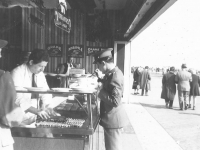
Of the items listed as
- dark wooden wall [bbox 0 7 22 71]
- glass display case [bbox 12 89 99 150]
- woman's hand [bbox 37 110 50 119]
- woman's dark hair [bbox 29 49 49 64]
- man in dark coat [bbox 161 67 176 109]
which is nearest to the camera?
glass display case [bbox 12 89 99 150]

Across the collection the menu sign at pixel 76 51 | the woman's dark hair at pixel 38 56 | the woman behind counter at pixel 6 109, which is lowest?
the woman behind counter at pixel 6 109

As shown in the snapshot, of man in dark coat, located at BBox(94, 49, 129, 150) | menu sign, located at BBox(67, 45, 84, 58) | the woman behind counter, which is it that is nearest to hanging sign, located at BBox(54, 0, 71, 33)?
man in dark coat, located at BBox(94, 49, 129, 150)

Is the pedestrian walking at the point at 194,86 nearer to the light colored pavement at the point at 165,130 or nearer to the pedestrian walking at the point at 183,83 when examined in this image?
the pedestrian walking at the point at 183,83

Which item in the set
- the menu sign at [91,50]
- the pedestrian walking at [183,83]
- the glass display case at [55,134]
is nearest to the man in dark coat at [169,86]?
the pedestrian walking at [183,83]

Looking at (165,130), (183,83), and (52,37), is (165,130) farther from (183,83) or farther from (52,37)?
(52,37)

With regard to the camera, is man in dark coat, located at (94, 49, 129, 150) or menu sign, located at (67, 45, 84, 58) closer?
man in dark coat, located at (94, 49, 129, 150)

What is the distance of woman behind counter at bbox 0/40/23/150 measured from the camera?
179 cm

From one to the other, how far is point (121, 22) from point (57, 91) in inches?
298

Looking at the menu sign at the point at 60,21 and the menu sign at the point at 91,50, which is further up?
the menu sign at the point at 60,21

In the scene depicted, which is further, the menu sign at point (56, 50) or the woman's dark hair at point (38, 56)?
the menu sign at point (56, 50)

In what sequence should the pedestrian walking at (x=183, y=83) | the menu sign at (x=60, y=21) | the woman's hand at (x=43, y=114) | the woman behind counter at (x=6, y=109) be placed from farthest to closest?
1. the pedestrian walking at (x=183, y=83)
2. the menu sign at (x=60, y=21)
3. the woman's hand at (x=43, y=114)
4. the woman behind counter at (x=6, y=109)

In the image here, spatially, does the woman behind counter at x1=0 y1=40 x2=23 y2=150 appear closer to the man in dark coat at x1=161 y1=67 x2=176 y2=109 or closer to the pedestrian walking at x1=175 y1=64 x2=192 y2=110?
the pedestrian walking at x1=175 y1=64 x2=192 y2=110

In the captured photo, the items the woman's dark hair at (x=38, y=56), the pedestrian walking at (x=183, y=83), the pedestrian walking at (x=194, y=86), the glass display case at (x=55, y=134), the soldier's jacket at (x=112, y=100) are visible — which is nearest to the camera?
the glass display case at (x=55, y=134)

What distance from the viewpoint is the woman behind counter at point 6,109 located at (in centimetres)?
179
